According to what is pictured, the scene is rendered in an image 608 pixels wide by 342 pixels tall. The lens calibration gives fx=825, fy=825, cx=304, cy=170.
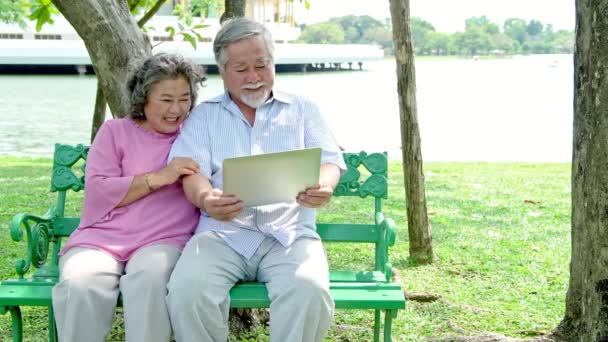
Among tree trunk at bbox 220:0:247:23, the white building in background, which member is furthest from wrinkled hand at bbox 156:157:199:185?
the white building in background

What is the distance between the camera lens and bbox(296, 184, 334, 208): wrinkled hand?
118 inches

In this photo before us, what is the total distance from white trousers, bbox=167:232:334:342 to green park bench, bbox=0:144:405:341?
0.06m

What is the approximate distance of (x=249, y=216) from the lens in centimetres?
315

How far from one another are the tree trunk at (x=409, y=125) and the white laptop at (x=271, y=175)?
64.9 inches

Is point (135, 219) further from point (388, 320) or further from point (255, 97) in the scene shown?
point (388, 320)

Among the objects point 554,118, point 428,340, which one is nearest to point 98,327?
point 428,340

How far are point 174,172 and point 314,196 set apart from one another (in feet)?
1.79

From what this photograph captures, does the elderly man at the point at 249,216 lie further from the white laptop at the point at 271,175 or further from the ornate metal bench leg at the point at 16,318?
the ornate metal bench leg at the point at 16,318

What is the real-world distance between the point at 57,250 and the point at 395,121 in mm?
16930

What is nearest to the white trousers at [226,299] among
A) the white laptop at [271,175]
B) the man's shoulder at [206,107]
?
the white laptop at [271,175]

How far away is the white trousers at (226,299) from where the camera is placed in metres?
2.78

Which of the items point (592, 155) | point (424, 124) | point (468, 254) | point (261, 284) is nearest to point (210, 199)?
point (261, 284)

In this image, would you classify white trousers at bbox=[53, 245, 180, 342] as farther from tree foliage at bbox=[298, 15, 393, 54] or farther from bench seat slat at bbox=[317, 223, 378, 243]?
tree foliage at bbox=[298, 15, 393, 54]

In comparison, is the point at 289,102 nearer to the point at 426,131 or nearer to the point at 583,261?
the point at 583,261
